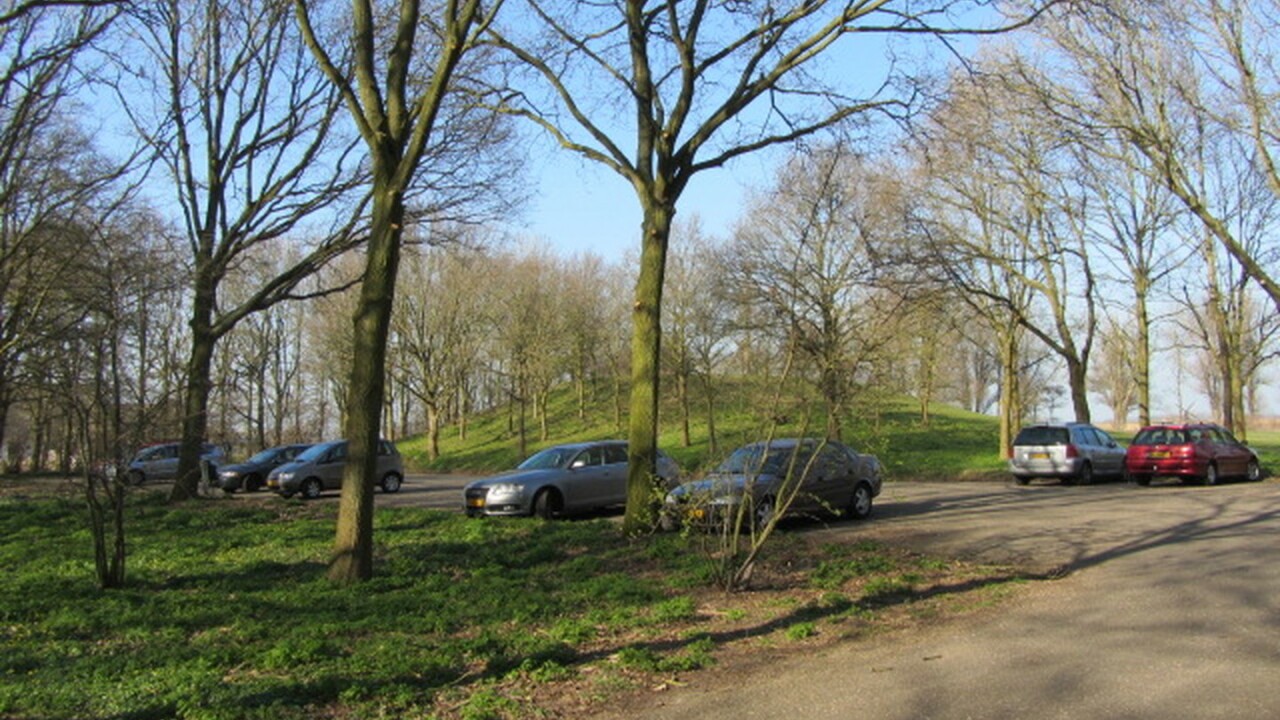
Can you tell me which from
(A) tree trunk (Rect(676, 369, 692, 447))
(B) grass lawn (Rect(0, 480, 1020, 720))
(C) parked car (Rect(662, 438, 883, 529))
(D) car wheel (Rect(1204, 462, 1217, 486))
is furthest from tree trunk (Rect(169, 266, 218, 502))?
(D) car wheel (Rect(1204, 462, 1217, 486))

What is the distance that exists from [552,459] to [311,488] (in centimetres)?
957

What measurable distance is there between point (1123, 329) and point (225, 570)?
127 feet

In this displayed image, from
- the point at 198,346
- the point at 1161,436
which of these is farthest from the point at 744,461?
the point at 1161,436

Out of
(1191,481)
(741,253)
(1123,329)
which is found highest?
(741,253)

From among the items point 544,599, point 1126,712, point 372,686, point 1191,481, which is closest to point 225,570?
point 544,599

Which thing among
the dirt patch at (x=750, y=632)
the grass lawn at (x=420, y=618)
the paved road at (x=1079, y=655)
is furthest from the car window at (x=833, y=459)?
the dirt patch at (x=750, y=632)

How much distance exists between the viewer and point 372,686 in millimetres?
6289

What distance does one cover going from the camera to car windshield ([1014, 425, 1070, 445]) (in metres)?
24.9

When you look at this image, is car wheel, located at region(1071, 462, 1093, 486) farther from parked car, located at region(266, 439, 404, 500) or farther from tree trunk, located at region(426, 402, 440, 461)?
tree trunk, located at region(426, 402, 440, 461)

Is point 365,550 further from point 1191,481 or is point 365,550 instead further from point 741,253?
point 741,253

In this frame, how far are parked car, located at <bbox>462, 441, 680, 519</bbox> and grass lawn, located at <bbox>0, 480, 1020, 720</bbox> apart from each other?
10.0 ft

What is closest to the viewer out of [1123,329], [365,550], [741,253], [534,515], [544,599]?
[544,599]

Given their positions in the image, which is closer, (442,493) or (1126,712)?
(1126,712)

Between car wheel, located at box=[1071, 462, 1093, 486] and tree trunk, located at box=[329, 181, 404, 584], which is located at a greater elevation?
tree trunk, located at box=[329, 181, 404, 584]
